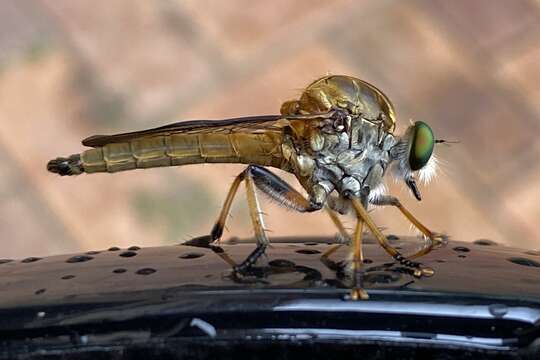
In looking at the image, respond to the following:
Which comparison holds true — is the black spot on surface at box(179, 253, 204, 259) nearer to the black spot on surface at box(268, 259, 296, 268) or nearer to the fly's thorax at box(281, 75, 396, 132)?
the black spot on surface at box(268, 259, 296, 268)

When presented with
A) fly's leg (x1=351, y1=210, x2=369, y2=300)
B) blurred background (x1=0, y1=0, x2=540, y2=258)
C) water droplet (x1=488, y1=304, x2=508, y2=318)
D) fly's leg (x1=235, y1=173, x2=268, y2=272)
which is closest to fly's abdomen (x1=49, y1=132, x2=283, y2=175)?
fly's leg (x1=235, y1=173, x2=268, y2=272)

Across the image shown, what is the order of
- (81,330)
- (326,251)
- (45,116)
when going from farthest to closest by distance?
1. (45,116)
2. (326,251)
3. (81,330)

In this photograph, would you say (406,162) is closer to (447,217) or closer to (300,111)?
(300,111)

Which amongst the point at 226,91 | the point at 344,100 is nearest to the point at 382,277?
the point at 344,100

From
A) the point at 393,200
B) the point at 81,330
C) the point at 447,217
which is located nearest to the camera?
the point at 81,330

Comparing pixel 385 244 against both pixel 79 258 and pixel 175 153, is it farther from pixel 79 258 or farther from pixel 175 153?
pixel 175 153

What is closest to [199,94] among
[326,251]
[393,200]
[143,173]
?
[143,173]
